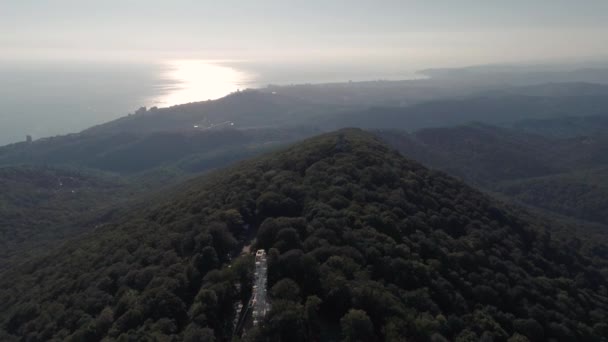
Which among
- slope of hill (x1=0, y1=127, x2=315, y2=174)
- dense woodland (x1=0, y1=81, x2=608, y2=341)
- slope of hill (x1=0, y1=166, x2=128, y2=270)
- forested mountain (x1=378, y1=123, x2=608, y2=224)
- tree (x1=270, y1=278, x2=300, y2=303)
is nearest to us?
tree (x1=270, y1=278, x2=300, y2=303)

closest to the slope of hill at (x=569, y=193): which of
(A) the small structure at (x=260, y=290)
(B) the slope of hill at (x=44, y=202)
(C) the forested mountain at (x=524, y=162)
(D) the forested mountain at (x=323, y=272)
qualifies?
(C) the forested mountain at (x=524, y=162)

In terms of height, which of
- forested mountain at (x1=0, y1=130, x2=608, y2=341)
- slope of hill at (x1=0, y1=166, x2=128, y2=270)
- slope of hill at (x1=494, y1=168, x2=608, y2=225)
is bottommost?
slope of hill at (x1=494, y1=168, x2=608, y2=225)

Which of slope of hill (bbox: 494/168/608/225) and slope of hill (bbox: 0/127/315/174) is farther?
slope of hill (bbox: 0/127/315/174)

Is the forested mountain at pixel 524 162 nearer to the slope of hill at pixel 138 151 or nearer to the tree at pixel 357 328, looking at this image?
the slope of hill at pixel 138 151

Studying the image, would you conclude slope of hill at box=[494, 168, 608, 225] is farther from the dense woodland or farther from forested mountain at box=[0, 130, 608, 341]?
forested mountain at box=[0, 130, 608, 341]

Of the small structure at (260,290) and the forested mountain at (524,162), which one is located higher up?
the small structure at (260,290)

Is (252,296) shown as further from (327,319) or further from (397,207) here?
(397,207)

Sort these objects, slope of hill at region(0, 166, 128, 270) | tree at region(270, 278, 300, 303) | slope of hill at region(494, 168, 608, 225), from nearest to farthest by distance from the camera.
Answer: tree at region(270, 278, 300, 303), slope of hill at region(0, 166, 128, 270), slope of hill at region(494, 168, 608, 225)

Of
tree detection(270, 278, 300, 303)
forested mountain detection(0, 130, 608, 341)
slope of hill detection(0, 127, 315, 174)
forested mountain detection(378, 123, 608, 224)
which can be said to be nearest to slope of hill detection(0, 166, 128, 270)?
slope of hill detection(0, 127, 315, 174)

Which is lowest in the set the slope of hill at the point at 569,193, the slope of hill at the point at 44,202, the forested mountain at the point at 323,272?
the slope of hill at the point at 569,193
